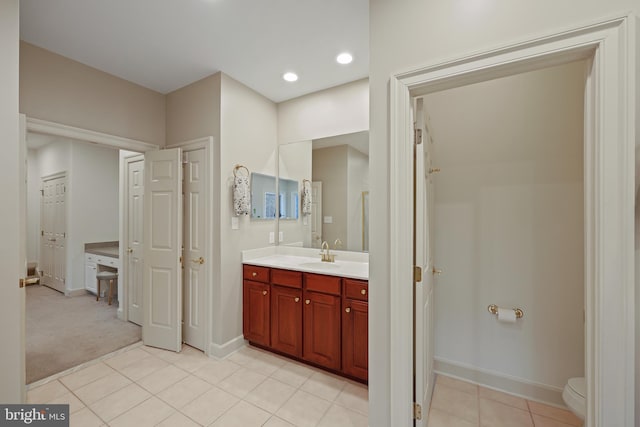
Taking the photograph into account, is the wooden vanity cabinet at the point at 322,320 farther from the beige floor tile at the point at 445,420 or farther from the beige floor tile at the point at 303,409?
the beige floor tile at the point at 445,420

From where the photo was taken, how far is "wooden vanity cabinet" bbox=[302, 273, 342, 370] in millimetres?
2256

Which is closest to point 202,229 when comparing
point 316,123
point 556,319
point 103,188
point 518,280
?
point 316,123

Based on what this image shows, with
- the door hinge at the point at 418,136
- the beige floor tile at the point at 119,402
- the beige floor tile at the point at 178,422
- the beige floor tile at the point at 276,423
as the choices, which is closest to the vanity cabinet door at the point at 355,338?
the beige floor tile at the point at 276,423

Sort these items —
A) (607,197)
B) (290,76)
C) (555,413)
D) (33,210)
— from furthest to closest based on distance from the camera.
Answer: (33,210), (290,76), (555,413), (607,197)

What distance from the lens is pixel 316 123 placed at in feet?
9.89

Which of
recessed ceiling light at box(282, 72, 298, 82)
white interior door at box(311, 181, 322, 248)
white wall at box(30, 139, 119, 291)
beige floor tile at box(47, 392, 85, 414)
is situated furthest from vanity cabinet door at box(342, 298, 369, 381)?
white wall at box(30, 139, 119, 291)

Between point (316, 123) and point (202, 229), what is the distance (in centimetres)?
164

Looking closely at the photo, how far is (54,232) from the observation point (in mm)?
5059

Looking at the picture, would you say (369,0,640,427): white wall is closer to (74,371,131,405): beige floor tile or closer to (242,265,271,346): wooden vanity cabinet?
(242,265,271,346): wooden vanity cabinet

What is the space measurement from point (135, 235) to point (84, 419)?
2.08 meters

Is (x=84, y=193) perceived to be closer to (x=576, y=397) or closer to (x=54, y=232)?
(x=54, y=232)

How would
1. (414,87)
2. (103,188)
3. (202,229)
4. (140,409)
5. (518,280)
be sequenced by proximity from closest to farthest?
(414,87), (140,409), (518,280), (202,229), (103,188)

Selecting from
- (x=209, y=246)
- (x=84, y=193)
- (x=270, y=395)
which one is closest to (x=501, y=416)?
(x=270, y=395)

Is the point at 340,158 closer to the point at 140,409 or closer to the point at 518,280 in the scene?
the point at 518,280
